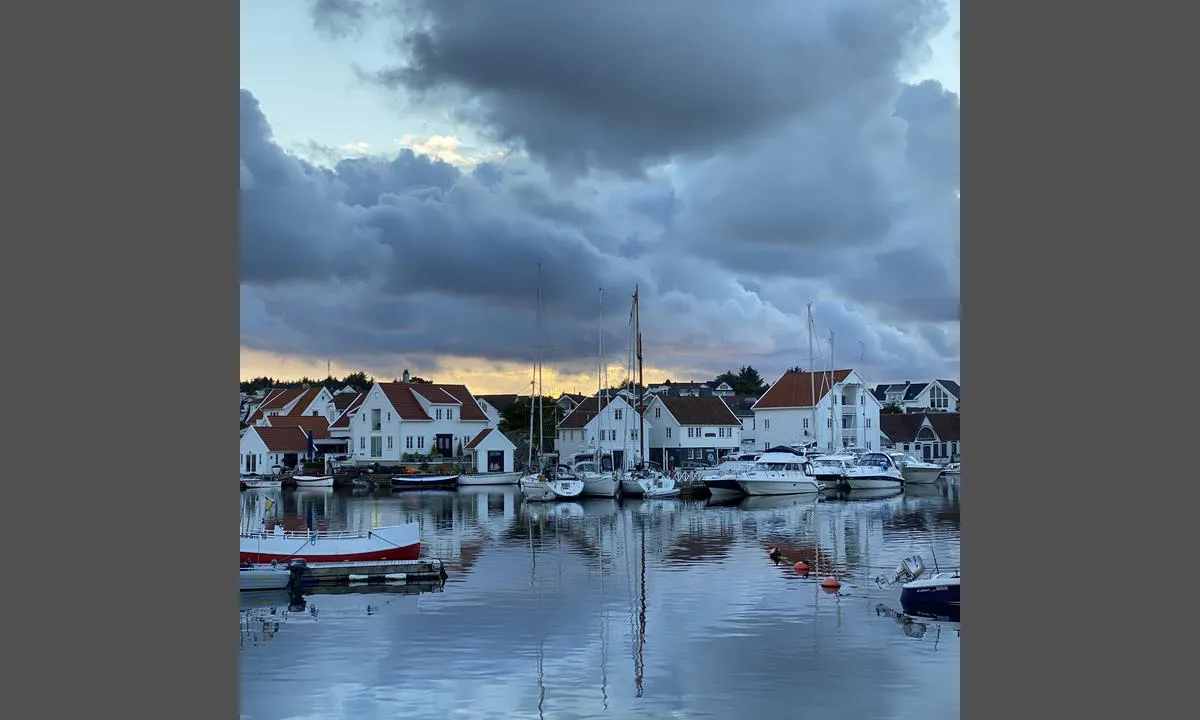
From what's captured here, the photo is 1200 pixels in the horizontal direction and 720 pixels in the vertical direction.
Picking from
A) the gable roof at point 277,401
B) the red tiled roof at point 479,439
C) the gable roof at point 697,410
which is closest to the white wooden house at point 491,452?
the red tiled roof at point 479,439

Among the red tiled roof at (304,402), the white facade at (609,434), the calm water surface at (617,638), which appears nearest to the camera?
the calm water surface at (617,638)

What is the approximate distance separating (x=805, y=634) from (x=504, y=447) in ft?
172

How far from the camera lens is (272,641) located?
19.8 m

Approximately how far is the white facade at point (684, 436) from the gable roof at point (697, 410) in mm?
276

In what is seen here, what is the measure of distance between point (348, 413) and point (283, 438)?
7.08m

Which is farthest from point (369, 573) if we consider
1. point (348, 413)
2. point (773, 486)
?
point (348, 413)

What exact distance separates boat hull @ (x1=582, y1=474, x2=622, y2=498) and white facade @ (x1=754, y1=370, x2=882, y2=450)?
84.9 feet

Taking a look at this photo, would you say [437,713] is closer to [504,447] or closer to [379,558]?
[379,558]

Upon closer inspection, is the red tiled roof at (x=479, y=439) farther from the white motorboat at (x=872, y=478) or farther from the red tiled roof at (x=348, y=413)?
the white motorboat at (x=872, y=478)

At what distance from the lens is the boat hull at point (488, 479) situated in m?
66.6

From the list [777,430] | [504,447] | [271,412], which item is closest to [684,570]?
[504,447]

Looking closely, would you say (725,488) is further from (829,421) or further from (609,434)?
(829,421)

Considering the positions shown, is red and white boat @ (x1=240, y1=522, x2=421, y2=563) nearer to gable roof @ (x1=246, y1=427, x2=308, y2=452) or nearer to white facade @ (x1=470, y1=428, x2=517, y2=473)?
white facade @ (x1=470, y1=428, x2=517, y2=473)

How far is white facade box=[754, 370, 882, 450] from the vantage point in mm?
79562
